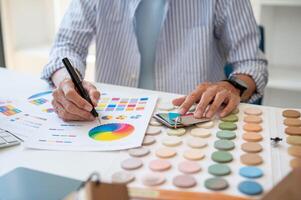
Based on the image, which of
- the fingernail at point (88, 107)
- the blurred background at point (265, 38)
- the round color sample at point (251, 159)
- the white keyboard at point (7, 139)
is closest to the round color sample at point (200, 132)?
the round color sample at point (251, 159)

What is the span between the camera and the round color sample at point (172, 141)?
753 millimetres

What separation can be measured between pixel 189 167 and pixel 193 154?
5 centimetres

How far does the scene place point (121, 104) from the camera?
965mm

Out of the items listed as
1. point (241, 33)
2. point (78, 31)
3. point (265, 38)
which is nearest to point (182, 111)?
point (241, 33)

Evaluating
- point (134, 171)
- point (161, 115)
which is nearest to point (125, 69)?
point (161, 115)

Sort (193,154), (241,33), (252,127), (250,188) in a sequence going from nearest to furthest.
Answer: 1. (250,188)
2. (193,154)
3. (252,127)
4. (241,33)

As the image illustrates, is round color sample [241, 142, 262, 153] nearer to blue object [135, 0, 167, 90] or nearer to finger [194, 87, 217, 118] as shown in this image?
finger [194, 87, 217, 118]

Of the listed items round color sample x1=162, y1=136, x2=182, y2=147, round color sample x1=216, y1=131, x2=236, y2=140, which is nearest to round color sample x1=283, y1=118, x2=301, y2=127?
round color sample x1=216, y1=131, x2=236, y2=140

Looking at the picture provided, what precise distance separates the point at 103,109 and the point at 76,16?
1.61 ft

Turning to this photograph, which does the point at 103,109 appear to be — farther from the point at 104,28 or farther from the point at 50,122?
the point at 104,28

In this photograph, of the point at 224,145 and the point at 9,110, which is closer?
the point at 224,145

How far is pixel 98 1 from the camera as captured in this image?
1303 millimetres

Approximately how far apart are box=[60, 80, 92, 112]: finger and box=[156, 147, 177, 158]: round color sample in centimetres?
21

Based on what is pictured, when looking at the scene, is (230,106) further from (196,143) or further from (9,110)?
(9,110)
